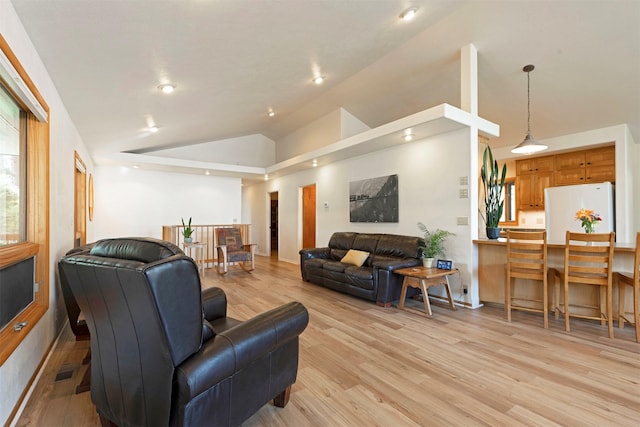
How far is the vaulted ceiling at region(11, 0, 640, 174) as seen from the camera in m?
2.12

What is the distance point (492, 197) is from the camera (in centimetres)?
399

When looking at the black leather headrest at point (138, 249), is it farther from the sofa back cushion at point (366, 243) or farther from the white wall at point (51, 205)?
the sofa back cushion at point (366, 243)

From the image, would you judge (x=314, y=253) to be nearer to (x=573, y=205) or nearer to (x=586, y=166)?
(x=573, y=205)

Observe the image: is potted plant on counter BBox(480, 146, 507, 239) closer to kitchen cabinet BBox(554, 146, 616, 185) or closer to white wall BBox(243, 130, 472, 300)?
white wall BBox(243, 130, 472, 300)

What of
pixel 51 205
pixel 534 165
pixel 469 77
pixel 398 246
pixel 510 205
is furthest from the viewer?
pixel 510 205

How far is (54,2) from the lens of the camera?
1.66m

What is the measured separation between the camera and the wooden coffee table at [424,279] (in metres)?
3.49

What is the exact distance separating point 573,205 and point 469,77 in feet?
9.81

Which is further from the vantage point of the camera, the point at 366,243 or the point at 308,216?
the point at 308,216

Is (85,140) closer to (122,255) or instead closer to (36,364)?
(36,364)

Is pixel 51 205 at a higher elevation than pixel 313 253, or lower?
higher

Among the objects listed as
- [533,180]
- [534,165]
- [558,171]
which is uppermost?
[534,165]

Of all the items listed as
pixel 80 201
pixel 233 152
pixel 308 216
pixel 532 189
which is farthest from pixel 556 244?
pixel 233 152

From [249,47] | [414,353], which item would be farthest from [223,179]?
[414,353]
